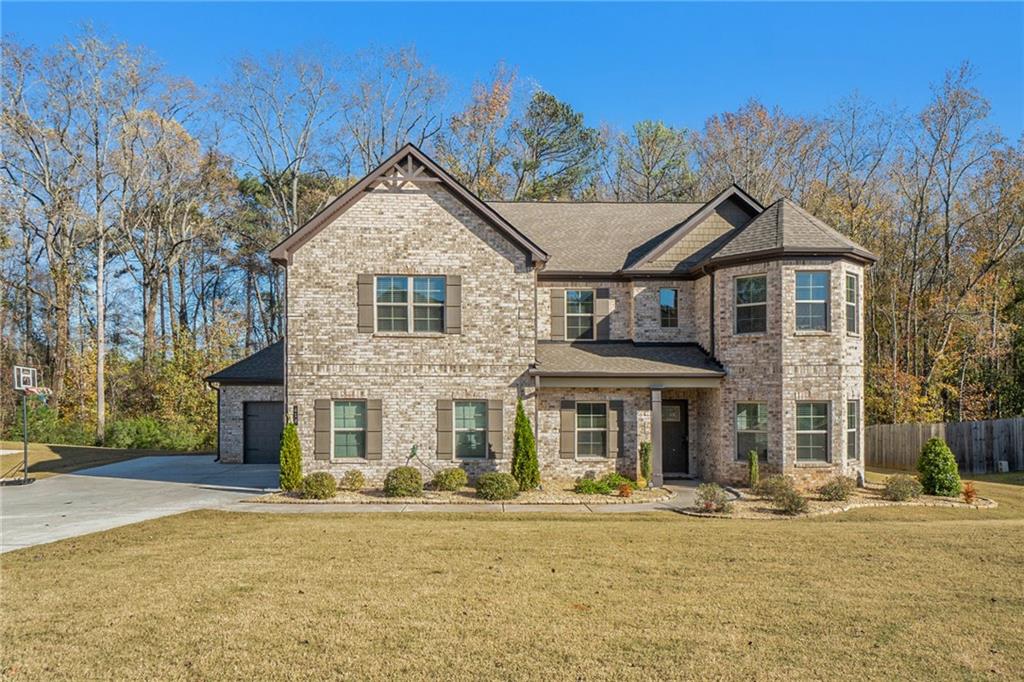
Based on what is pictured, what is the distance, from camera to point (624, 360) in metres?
18.7

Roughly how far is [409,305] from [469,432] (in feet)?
12.1

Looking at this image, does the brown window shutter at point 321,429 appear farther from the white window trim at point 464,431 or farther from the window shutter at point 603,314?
the window shutter at point 603,314

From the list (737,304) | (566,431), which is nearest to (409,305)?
(566,431)

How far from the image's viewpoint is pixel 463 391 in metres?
17.9

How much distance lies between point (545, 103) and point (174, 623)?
36.2m

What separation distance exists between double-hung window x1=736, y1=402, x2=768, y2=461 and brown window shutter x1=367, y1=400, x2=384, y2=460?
937cm

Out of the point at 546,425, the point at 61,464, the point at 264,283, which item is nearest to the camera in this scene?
the point at 546,425

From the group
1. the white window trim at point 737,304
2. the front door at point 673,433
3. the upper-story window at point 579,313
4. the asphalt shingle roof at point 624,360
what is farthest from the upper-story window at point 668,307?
the front door at point 673,433

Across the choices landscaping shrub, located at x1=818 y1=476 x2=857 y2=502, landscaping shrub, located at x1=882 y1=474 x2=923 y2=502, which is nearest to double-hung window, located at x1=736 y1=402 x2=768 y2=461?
landscaping shrub, located at x1=818 y1=476 x2=857 y2=502

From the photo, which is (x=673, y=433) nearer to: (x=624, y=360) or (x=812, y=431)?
(x=624, y=360)

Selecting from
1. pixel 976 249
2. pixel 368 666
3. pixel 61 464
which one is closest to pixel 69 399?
pixel 61 464

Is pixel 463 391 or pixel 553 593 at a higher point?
pixel 463 391

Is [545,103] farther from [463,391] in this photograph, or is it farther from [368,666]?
[368,666]

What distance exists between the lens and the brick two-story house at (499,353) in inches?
687
